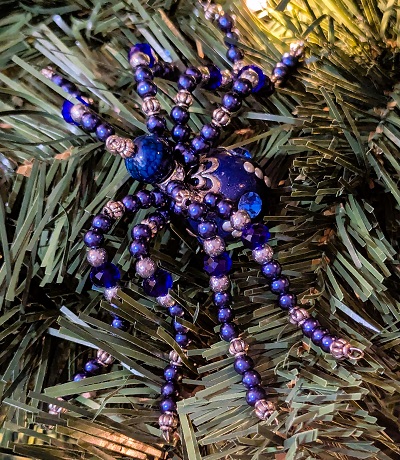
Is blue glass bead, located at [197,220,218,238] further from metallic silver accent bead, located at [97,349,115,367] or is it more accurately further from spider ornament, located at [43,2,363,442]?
metallic silver accent bead, located at [97,349,115,367]

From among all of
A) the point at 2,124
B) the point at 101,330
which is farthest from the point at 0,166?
the point at 101,330

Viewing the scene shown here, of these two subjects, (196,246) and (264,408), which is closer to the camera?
(264,408)

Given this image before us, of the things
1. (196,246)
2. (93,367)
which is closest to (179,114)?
(196,246)

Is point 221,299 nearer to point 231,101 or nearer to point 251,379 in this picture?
point 251,379

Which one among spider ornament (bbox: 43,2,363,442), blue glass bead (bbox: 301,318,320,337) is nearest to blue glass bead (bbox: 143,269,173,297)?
spider ornament (bbox: 43,2,363,442)

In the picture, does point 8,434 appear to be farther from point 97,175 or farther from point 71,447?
point 97,175

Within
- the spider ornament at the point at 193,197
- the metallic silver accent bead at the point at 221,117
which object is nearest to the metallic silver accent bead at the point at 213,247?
the spider ornament at the point at 193,197
